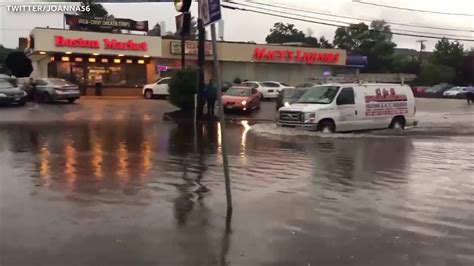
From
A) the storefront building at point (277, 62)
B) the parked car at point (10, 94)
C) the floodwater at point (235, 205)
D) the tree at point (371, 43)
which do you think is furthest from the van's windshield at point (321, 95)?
the tree at point (371, 43)

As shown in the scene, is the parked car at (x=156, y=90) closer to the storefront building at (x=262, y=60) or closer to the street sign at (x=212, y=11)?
the storefront building at (x=262, y=60)

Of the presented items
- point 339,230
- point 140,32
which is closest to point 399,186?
point 339,230

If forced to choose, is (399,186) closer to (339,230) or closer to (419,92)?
(339,230)

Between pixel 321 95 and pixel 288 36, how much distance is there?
323 feet

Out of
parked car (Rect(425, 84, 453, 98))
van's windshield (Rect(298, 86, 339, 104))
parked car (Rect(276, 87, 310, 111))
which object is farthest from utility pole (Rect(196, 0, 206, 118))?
parked car (Rect(425, 84, 453, 98))

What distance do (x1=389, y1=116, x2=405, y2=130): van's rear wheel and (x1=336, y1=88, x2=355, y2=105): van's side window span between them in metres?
2.36

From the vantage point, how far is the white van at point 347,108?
18609 millimetres

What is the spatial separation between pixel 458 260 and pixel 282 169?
560cm

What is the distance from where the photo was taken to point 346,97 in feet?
61.9

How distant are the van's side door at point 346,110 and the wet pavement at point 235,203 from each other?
3457 mm

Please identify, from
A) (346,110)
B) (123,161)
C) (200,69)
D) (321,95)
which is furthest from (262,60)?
(123,161)

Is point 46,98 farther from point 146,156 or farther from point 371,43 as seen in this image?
point 371,43

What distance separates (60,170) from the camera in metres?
10.2

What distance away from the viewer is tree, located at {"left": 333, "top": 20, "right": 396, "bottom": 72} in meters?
95.2
